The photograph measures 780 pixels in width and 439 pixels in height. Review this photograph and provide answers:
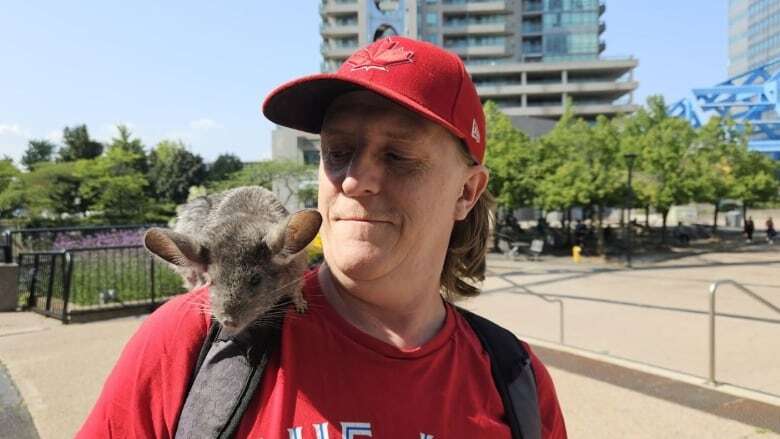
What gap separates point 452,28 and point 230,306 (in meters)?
102

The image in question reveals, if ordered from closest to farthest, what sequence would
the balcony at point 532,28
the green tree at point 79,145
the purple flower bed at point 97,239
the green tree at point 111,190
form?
the purple flower bed at point 97,239 < the green tree at point 111,190 < the green tree at point 79,145 < the balcony at point 532,28

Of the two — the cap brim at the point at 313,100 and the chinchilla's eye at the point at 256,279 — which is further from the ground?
the cap brim at the point at 313,100

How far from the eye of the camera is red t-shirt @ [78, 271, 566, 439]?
149 cm

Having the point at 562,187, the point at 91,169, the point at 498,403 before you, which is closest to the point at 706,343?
the point at 498,403

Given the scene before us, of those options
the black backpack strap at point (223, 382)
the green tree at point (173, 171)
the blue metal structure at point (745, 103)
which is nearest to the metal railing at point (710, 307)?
the black backpack strap at point (223, 382)

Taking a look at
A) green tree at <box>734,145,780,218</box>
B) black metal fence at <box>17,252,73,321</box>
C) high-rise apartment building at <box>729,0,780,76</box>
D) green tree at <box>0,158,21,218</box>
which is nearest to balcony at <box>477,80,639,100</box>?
high-rise apartment building at <box>729,0,780,76</box>

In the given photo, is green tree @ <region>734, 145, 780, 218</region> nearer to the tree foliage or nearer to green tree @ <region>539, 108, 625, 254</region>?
the tree foliage

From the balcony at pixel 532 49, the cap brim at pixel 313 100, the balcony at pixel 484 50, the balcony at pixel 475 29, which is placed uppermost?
the balcony at pixel 475 29

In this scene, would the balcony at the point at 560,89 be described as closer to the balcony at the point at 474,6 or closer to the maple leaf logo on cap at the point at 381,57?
the balcony at the point at 474,6

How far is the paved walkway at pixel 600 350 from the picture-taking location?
20.4ft

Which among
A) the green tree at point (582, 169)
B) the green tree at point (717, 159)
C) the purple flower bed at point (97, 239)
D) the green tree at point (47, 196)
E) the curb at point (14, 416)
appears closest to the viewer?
the curb at point (14, 416)

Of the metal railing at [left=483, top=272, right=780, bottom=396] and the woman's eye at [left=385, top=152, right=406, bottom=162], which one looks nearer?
the woman's eye at [left=385, top=152, right=406, bottom=162]

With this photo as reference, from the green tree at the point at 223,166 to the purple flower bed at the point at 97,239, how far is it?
117 ft

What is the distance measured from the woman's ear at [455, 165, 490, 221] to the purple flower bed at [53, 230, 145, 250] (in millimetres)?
16329
